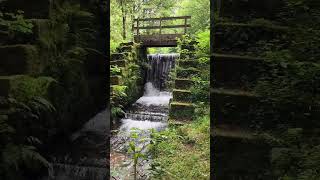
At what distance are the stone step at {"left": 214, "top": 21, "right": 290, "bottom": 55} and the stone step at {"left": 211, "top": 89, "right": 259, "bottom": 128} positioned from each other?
62 cm

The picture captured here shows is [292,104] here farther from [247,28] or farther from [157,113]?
[157,113]

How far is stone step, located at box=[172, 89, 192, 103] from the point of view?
26.8 ft

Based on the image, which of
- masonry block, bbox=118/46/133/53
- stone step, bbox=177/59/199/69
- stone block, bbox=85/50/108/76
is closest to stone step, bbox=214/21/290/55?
stone block, bbox=85/50/108/76

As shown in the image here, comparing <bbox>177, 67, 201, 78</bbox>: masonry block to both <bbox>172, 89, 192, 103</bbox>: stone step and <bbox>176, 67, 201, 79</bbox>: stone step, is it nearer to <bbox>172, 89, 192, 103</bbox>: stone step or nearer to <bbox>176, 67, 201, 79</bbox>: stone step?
<bbox>176, 67, 201, 79</bbox>: stone step

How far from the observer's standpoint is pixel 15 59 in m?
3.76

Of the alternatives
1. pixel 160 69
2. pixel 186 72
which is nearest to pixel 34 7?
pixel 186 72

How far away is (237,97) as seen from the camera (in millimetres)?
3277

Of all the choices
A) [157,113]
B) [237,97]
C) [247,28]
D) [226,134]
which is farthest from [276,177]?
[157,113]

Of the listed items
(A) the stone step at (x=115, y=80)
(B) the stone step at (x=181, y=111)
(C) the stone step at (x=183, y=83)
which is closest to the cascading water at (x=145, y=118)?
(B) the stone step at (x=181, y=111)

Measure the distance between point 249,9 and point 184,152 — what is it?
2586mm

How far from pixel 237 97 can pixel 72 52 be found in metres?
2.71

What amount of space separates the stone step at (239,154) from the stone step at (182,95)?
492 centimetres

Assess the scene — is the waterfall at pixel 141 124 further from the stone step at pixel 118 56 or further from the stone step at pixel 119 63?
the stone step at pixel 118 56

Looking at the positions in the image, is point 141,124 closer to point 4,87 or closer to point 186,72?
point 186,72
